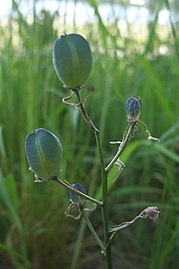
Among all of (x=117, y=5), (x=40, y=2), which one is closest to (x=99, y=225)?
(x=40, y=2)

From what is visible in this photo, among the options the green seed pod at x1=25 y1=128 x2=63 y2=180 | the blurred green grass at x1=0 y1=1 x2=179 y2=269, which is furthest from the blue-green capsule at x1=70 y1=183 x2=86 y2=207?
the blurred green grass at x1=0 y1=1 x2=179 y2=269

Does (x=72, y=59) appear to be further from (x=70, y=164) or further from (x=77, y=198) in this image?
(x=70, y=164)

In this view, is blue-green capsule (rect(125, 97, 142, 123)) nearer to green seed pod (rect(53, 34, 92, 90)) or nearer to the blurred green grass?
green seed pod (rect(53, 34, 92, 90))

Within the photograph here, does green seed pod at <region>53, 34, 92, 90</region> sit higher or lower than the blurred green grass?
higher

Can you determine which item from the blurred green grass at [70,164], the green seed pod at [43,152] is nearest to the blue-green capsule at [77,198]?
the green seed pod at [43,152]

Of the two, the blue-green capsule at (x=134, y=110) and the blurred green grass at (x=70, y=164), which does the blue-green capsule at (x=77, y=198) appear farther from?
the blurred green grass at (x=70, y=164)

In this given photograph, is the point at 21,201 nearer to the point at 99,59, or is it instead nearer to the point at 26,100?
the point at 26,100
